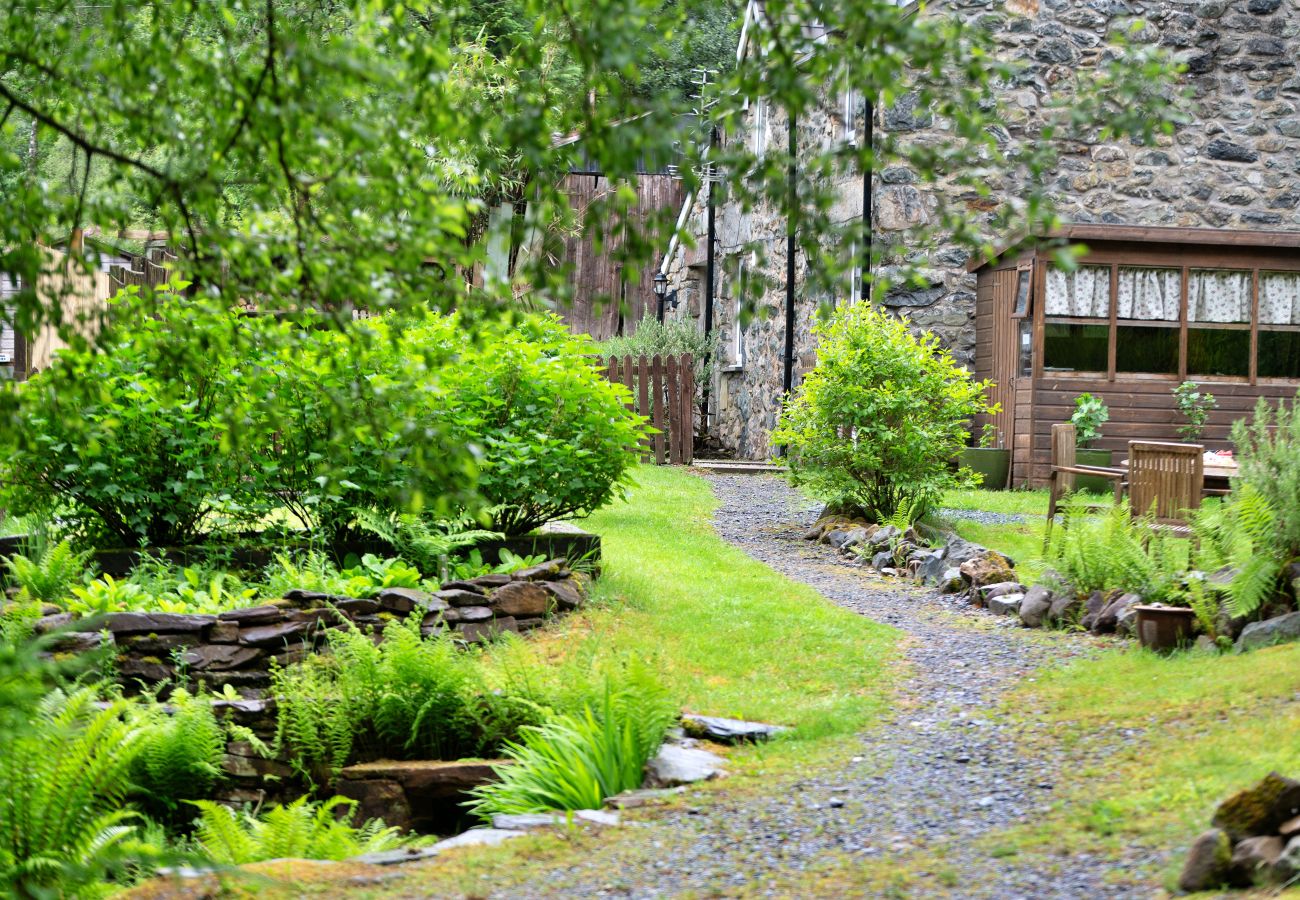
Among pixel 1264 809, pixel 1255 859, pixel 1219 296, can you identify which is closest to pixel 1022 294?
pixel 1219 296

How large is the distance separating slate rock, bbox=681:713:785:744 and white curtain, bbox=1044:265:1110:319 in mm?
11033

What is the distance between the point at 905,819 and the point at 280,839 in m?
2.39

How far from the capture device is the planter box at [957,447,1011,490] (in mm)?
15891

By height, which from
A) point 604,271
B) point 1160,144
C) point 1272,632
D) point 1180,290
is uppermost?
point 1160,144

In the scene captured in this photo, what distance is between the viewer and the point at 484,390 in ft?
28.6

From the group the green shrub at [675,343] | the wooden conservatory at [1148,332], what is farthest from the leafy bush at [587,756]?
the green shrub at [675,343]

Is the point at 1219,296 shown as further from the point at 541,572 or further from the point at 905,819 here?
the point at 905,819

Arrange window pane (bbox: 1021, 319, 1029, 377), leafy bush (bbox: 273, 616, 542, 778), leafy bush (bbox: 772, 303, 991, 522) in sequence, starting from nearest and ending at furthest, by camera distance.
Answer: leafy bush (bbox: 273, 616, 542, 778)
leafy bush (bbox: 772, 303, 991, 522)
window pane (bbox: 1021, 319, 1029, 377)

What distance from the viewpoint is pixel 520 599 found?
7.56 m

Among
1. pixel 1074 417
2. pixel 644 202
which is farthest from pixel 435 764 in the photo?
pixel 644 202

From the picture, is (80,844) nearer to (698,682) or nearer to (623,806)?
(623,806)

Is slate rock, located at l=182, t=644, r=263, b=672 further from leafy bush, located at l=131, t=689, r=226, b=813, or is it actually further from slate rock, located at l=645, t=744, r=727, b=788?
slate rock, located at l=645, t=744, r=727, b=788

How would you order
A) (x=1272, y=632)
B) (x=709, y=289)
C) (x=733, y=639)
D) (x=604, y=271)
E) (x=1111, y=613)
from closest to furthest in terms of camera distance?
(x=1272, y=632) → (x=733, y=639) → (x=1111, y=613) → (x=709, y=289) → (x=604, y=271)

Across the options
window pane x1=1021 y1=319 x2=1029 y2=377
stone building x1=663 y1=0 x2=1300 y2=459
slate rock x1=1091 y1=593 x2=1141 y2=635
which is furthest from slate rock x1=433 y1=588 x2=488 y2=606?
window pane x1=1021 y1=319 x2=1029 y2=377
